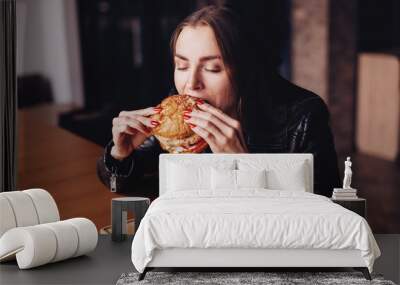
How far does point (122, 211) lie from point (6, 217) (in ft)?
4.00

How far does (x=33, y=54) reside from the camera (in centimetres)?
744

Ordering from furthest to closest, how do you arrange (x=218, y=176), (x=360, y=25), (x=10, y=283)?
1. (x=360, y=25)
2. (x=218, y=176)
3. (x=10, y=283)

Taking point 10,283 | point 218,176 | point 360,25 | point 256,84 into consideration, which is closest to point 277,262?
point 218,176

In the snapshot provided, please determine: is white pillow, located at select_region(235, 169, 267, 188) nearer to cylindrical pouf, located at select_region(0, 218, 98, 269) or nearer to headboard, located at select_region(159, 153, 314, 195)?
headboard, located at select_region(159, 153, 314, 195)

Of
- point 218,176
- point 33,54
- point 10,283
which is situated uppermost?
point 33,54

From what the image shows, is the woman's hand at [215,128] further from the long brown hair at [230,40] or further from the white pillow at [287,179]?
the white pillow at [287,179]

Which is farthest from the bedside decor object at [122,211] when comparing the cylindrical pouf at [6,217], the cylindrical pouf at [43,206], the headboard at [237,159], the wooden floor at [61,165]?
the cylindrical pouf at [6,217]

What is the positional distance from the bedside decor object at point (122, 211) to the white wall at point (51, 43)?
1321mm

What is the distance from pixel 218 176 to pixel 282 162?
29.0 inches

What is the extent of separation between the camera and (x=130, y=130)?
7438 mm

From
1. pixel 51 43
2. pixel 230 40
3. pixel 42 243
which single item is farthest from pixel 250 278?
pixel 51 43

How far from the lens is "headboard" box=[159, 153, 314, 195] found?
23.0 ft

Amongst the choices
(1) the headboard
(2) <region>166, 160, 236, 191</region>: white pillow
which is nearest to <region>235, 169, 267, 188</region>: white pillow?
(2) <region>166, 160, 236, 191</region>: white pillow

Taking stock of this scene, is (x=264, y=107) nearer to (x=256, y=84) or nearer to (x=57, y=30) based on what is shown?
(x=256, y=84)
